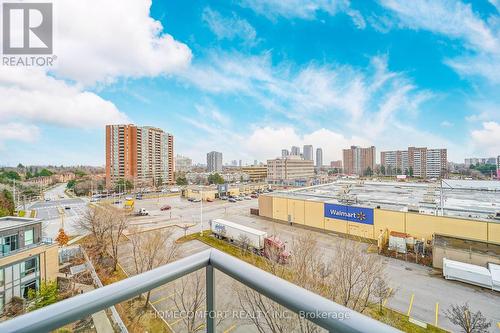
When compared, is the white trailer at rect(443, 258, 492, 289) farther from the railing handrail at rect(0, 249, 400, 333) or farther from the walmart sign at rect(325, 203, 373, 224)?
the railing handrail at rect(0, 249, 400, 333)

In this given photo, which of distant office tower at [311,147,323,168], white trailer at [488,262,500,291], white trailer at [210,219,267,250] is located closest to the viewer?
white trailer at [488,262,500,291]

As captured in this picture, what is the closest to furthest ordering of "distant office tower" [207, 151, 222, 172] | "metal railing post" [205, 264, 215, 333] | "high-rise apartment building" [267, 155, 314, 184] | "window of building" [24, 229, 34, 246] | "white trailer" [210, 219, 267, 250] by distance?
"metal railing post" [205, 264, 215, 333] → "window of building" [24, 229, 34, 246] → "white trailer" [210, 219, 267, 250] → "high-rise apartment building" [267, 155, 314, 184] → "distant office tower" [207, 151, 222, 172]

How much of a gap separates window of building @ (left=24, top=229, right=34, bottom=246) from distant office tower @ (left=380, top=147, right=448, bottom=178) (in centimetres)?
6191

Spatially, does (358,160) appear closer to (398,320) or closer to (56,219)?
(398,320)

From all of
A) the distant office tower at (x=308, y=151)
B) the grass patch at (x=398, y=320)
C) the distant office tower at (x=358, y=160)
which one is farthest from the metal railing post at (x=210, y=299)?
the distant office tower at (x=308, y=151)

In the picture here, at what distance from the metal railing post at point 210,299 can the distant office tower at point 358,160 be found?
85.5 m

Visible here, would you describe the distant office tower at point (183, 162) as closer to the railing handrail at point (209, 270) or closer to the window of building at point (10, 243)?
the window of building at point (10, 243)

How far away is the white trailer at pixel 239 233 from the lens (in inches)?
500

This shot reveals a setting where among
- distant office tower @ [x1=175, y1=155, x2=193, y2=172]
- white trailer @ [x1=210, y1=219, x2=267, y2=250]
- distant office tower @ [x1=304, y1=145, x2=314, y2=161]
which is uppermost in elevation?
distant office tower @ [x1=304, y1=145, x2=314, y2=161]

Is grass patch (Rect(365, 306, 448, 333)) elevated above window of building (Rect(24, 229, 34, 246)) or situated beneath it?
situated beneath

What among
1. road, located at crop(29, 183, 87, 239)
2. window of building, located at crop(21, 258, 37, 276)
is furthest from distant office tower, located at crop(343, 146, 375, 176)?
window of building, located at crop(21, 258, 37, 276)

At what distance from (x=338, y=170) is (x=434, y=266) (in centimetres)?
8519

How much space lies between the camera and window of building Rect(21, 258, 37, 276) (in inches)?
348

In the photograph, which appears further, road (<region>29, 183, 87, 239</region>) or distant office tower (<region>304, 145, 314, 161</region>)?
distant office tower (<region>304, 145, 314, 161</region>)
